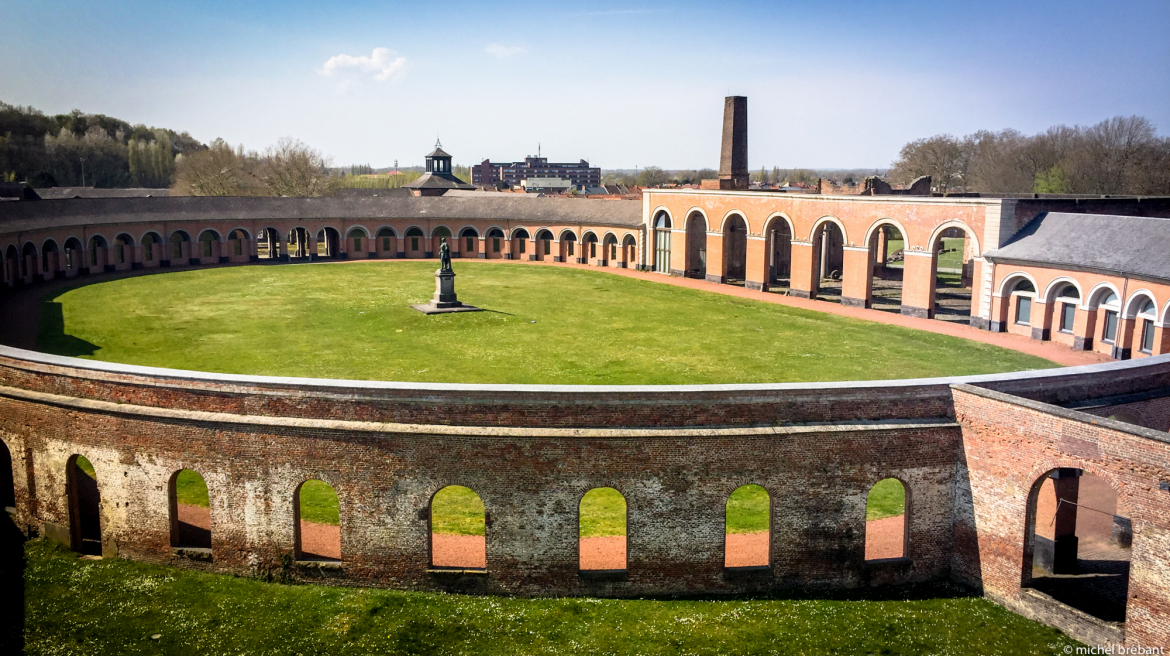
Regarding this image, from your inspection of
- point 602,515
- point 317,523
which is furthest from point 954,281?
point 317,523

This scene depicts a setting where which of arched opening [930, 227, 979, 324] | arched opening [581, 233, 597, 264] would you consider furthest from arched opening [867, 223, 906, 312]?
arched opening [581, 233, 597, 264]

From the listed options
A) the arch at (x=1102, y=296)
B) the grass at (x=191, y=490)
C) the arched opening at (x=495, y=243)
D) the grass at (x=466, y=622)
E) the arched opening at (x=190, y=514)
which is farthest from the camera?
the arched opening at (x=495, y=243)

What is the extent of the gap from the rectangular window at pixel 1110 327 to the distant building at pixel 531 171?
14028cm

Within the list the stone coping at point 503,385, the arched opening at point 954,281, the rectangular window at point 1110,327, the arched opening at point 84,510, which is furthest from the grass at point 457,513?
the arched opening at point 954,281

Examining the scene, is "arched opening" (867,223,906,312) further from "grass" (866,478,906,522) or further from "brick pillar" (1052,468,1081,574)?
"brick pillar" (1052,468,1081,574)

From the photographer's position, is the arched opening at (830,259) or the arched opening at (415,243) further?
the arched opening at (415,243)

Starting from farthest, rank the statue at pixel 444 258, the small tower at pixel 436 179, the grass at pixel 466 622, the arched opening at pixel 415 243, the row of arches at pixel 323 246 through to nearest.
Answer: the small tower at pixel 436 179, the arched opening at pixel 415 243, the row of arches at pixel 323 246, the statue at pixel 444 258, the grass at pixel 466 622

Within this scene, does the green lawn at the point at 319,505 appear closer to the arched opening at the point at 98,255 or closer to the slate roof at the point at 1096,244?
the slate roof at the point at 1096,244

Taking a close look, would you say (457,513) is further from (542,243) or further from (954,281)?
(542,243)

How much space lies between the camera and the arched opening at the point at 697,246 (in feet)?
165

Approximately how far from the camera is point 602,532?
670 inches

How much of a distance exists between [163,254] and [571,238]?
85.6ft

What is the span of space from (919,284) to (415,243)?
1446 inches

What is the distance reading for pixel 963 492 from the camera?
15.0 m
